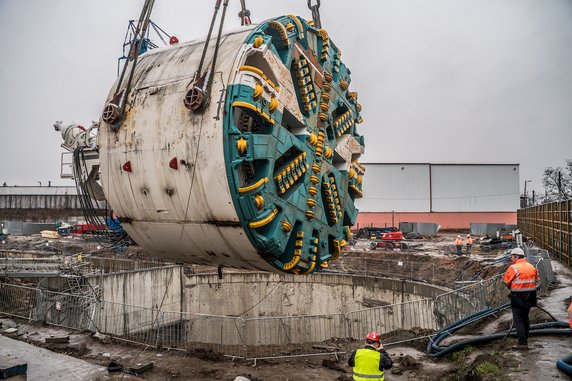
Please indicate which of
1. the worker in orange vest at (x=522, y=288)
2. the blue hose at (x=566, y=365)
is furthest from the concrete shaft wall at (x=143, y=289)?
the blue hose at (x=566, y=365)

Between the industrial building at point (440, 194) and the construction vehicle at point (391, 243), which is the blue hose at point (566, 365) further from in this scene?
the industrial building at point (440, 194)

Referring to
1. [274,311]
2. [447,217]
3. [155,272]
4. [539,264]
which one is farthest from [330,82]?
[447,217]

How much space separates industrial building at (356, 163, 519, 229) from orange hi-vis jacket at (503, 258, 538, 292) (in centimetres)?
4758

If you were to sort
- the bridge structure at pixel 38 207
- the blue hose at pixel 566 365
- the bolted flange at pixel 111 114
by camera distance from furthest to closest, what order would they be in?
the bridge structure at pixel 38 207 → the bolted flange at pixel 111 114 → the blue hose at pixel 566 365

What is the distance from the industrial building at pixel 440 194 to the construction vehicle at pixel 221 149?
48287mm

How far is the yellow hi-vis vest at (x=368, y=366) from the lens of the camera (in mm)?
5965

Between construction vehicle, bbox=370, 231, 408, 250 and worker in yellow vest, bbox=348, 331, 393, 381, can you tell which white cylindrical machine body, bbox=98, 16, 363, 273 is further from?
construction vehicle, bbox=370, 231, 408, 250

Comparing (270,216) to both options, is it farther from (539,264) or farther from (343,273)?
(343,273)

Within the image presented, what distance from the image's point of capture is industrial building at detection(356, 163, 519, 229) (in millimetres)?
54719

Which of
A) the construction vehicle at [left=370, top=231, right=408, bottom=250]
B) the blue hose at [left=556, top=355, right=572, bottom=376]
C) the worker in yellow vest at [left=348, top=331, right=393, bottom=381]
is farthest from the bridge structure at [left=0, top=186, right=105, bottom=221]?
the blue hose at [left=556, top=355, right=572, bottom=376]

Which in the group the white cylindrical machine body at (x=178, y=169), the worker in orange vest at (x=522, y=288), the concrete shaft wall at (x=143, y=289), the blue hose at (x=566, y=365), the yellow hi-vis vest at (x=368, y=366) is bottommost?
the concrete shaft wall at (x=143, y=289)

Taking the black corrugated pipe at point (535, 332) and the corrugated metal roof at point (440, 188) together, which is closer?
the black corrugated pipe at point (535, 332)

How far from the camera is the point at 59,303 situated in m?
13.1

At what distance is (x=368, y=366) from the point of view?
5.98 metres
